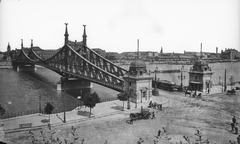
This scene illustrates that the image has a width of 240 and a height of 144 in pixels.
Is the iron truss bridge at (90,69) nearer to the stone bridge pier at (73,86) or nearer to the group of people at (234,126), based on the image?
the stone bridge pier at (73,86)

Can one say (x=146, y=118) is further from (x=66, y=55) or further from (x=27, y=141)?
(x=66, y=55)

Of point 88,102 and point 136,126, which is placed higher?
point 88,102

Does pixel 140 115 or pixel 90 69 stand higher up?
pixel 90 69

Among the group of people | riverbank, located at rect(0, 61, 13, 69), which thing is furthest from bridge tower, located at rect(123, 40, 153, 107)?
riverbank, located at rect(0, 61, 13, 69)

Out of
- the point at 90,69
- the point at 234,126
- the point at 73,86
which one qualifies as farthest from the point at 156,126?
the point at 73,86

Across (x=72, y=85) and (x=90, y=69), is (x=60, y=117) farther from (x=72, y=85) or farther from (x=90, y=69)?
(x=72, y=85)

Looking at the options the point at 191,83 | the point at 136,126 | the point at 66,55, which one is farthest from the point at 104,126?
the point at 66,55
